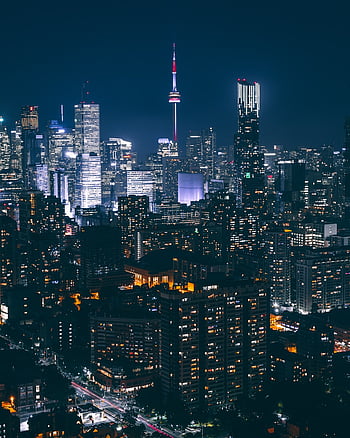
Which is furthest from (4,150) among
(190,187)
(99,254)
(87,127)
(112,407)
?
(112,407)

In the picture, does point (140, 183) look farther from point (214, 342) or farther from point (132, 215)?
point (214, 342)

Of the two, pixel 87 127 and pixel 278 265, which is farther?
pixel 87 127

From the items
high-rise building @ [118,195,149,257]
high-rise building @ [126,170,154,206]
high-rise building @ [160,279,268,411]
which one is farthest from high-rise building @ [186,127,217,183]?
high-rise building @ [160,279,268,411]

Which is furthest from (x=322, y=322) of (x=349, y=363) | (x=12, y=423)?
(x=12, y=423)

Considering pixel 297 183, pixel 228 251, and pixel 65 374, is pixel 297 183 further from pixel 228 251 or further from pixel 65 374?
pixel 65 374

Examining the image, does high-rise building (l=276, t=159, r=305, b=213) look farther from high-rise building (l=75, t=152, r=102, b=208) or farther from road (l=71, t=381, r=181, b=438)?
road (l=71, t=381, r=181, b=438)

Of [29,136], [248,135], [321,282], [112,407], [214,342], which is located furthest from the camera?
[29,136]
